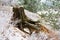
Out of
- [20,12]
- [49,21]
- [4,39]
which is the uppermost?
[20,12]

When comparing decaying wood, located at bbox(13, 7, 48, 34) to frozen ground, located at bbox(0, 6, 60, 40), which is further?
decaying wood, located at bbox(13, 7, 48, 34)

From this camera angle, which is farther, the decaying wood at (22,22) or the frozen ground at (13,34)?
the decaying wood at (22,22)

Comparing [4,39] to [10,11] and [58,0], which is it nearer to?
[10,11]

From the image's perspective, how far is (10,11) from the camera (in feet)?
17.2

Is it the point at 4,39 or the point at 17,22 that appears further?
the point at 17,22

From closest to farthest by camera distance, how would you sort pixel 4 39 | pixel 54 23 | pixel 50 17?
1. pixel 4 39
2. pixel 54 23
3. pixel 50 17

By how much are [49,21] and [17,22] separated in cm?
199

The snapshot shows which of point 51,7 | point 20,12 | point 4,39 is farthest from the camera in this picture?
point 51,7

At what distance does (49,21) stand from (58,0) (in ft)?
5.56

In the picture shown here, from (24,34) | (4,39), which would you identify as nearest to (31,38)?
(24,34)

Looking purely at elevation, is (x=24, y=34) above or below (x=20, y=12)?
below

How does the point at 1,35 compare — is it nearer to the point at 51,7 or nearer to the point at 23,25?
the point at 23,25

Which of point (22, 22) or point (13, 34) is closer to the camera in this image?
point (13, 34)

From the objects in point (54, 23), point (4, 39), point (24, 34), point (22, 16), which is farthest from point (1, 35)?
point (54, 23)
